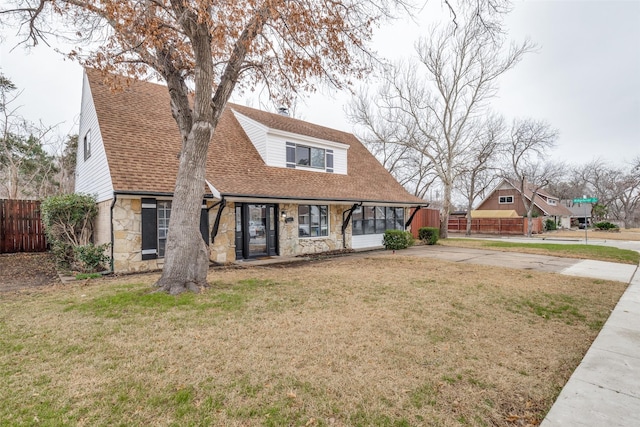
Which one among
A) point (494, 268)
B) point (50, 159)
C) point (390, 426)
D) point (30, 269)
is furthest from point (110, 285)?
point (50, 159)

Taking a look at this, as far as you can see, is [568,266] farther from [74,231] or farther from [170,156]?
[74,231]

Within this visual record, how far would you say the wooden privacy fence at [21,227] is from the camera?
1164 cm

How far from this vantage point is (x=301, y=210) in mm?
12258

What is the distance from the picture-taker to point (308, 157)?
13.8 metres

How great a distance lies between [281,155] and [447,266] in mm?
7479

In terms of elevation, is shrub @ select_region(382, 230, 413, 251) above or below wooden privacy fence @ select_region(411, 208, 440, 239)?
below

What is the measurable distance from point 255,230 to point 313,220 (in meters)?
2.58

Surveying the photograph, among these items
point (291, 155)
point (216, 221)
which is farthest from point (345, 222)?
point (216, 221)

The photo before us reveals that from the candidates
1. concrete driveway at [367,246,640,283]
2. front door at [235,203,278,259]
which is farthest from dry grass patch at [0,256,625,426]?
front door at [235,203,278,259]

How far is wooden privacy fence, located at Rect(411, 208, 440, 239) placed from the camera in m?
19.8

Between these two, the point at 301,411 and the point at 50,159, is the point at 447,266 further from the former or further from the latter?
the point at 50,159

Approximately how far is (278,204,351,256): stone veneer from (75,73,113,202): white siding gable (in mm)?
5504

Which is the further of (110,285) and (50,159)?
(50,159)

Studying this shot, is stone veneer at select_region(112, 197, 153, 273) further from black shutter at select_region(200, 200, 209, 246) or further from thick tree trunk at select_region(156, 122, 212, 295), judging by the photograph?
thick tree trunk at select_region(156, 122, 212, 295)
